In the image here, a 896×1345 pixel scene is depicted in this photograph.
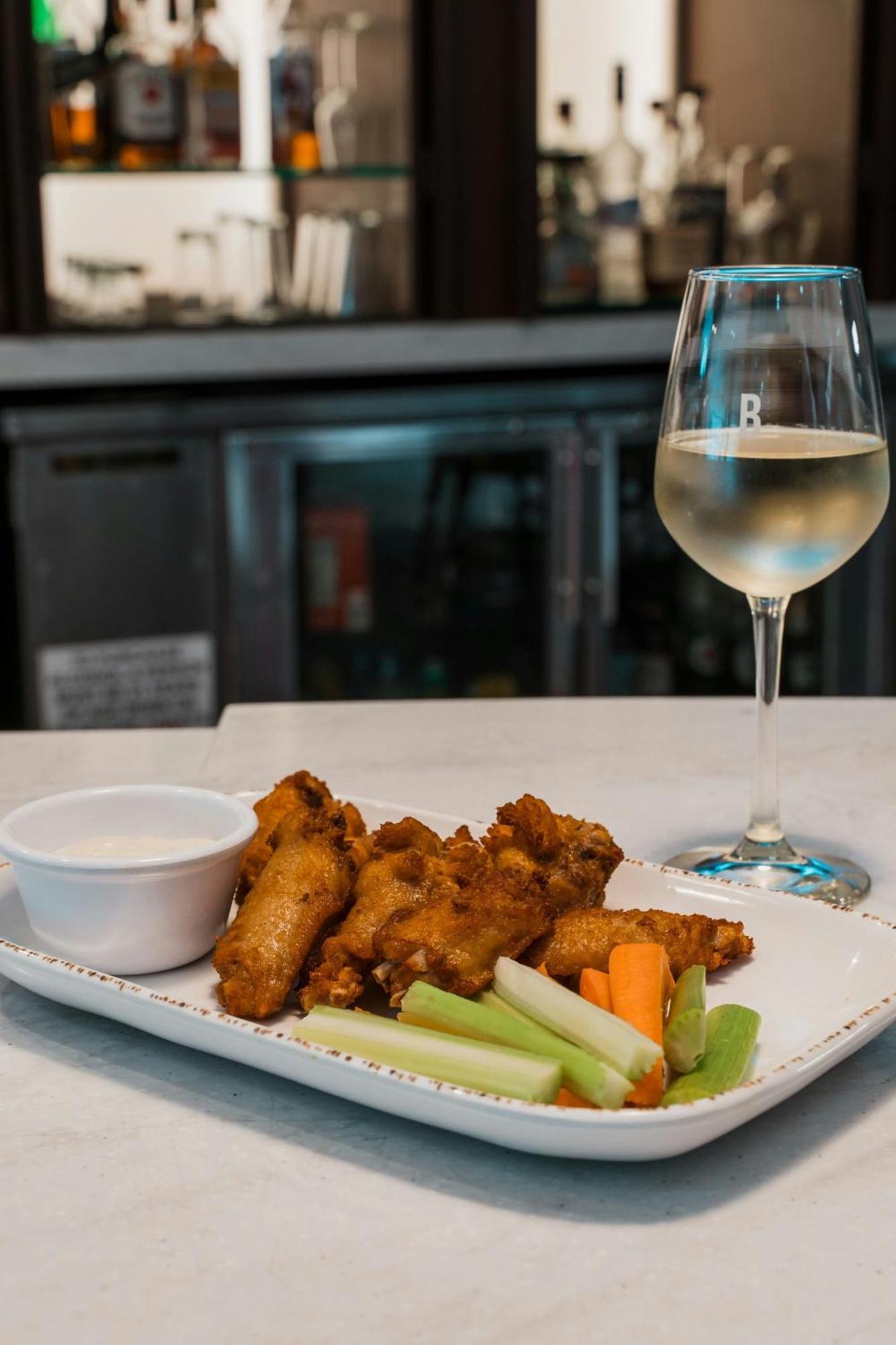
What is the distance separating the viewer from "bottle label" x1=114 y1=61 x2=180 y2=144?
8.84 ft

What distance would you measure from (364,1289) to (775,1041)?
0.23 metres

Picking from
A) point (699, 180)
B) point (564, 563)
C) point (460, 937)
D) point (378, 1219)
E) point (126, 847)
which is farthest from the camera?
point (699, 180)

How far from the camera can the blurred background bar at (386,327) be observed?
263cm

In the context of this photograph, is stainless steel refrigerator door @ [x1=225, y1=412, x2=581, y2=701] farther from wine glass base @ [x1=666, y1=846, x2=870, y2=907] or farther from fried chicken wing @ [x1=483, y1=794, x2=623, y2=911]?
fried chicken wing @ [x1=483, y1=794, x2=623, y2=911]

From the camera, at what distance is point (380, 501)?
113 inches

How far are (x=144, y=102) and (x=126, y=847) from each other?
87.0 inches

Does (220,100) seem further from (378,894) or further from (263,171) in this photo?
(378,894)

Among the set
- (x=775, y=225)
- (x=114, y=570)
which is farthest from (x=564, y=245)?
(x=114, y=570)

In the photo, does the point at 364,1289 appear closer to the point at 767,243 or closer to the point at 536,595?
the point at 536,595

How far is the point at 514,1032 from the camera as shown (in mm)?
632

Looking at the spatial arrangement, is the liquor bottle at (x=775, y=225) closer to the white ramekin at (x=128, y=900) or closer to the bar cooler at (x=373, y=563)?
the bar cooler at (x=373, y=563)

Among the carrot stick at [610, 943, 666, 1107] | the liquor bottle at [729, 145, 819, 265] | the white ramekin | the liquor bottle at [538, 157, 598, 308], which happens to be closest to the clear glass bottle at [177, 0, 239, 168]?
the liquor bottle at [538, 157, 598, 308]

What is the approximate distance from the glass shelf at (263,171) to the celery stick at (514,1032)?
230 cm

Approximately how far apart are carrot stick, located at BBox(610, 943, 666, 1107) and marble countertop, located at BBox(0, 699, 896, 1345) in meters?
0.03
